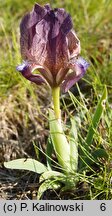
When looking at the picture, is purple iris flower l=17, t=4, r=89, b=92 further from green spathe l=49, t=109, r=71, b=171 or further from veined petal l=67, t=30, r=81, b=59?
green spathe l=49, t=109, r=71, b=171

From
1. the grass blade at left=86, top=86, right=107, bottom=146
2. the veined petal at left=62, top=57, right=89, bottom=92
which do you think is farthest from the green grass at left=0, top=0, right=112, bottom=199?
the veined petal at left=62, top=57, right=89, bottom=92

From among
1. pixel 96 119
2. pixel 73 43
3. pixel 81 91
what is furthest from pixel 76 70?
pixel 81 91

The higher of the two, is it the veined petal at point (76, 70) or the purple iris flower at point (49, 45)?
the purple iris flower at point (49, 45)

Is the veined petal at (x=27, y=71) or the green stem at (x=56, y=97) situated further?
the green stem at (x=56, y=97)

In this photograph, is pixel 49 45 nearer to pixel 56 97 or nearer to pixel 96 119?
pixel 56 97

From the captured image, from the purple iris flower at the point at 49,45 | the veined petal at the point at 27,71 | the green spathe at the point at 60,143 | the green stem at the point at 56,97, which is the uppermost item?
the purple iris flower at the point at 49,45

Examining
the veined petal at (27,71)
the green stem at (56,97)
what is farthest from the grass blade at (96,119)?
the veined petal at (27,71)

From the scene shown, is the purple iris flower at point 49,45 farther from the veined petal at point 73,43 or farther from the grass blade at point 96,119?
the grass blade at point 96,119
